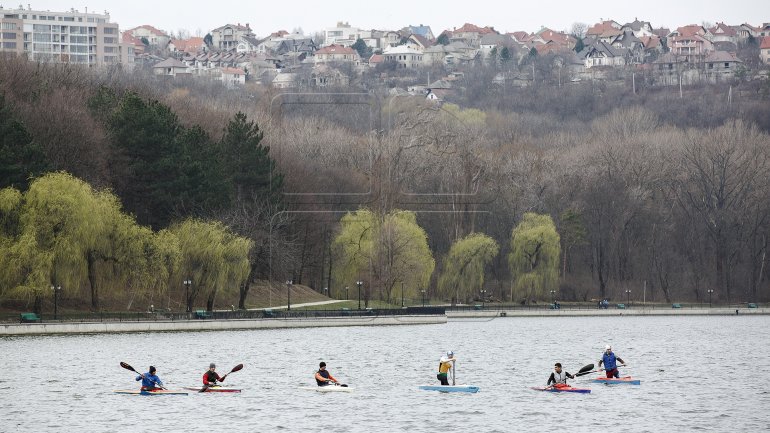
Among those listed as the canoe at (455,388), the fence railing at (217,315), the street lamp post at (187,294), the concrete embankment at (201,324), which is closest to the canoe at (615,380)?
the canoe at (455,388)

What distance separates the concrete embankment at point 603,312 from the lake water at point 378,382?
1776cm

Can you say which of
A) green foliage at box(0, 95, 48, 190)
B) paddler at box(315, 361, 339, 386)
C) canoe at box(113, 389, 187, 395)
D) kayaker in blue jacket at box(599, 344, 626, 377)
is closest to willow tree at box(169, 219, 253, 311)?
green foliage at box(0, 95, 48, 190)

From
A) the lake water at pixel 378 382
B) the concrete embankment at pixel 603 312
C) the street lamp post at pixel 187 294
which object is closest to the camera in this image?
the lake water at pixel 378 382

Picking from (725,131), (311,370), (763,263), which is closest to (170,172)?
(311,370)

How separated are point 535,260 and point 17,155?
5263 cm

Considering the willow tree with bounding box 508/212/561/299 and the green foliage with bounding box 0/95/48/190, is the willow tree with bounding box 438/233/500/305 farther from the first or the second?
the green foliage with bounding box 0/95/48/190

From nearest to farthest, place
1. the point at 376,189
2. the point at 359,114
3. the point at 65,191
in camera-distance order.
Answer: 1. the point at 65,191
2. the point at 376,189
3. the point at 359,114

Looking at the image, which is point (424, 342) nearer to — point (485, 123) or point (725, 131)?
point (725, 131)

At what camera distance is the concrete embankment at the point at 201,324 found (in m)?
77.7

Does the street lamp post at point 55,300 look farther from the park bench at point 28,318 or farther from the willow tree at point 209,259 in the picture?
the willow tree at point 209,259

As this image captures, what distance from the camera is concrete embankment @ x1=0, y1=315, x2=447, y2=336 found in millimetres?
77688

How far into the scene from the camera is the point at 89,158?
9350cm

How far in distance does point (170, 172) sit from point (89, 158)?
18.8 ft

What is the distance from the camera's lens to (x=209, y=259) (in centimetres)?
9225
